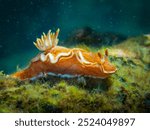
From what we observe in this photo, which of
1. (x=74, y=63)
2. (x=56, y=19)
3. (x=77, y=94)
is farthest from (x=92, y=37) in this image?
(x=77, y=94)

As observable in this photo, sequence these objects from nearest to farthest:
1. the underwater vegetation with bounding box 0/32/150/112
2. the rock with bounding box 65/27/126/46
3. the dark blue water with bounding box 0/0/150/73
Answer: the underwater vegetation with bounding box 0/32/150/112 < the dark blue water with bounding box 0/0/150/73 < the rock with bounding box 65/27/126/46

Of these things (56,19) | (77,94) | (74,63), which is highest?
(56,19)

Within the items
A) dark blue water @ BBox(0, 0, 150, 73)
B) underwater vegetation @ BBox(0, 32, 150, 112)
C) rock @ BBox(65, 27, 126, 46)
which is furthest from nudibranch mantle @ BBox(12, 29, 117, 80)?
rock @ BBox(65, 27, 126, 46)

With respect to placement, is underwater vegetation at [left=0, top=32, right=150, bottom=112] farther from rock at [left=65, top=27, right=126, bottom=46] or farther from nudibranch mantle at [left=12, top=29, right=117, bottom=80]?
rock at [left=65, top=27, right=126, bottom=46]

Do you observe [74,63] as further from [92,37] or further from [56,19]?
[92,37]

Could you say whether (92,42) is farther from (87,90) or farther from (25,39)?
(87,90)

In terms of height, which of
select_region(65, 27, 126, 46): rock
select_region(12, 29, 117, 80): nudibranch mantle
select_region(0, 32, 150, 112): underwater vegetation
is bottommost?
select_region(0, 32, 150, 112): underwater vegetation
